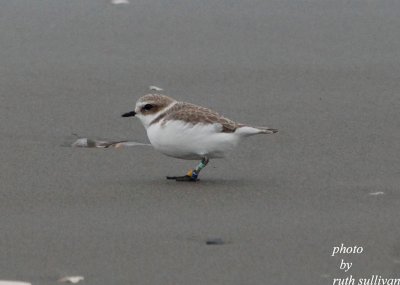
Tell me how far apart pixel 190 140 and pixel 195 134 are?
0.15 feet

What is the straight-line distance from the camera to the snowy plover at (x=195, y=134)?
663 cm

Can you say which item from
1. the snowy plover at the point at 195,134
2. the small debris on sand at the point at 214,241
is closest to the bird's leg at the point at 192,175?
the snowy plover at the point at 195,134

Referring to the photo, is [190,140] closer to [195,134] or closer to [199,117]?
[195,134]

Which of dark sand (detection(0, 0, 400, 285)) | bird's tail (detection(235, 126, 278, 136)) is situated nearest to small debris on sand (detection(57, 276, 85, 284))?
dark sand (detection(0, 0, 400, 285))

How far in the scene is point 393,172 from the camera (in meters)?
6.71

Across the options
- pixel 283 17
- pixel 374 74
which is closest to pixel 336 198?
pixel 374 74

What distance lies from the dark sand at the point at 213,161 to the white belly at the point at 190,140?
0.62ft

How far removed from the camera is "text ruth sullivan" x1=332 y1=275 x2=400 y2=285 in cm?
498

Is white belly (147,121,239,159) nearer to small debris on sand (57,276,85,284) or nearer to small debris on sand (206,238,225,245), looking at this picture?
small debris on sand (206,238,225,245)

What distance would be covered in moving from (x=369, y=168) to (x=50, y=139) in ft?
6.57

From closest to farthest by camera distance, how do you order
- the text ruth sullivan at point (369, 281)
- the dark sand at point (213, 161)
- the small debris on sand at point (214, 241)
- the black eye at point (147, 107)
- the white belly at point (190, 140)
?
the text ruth sullivan at point (369, 281) → the dark sand at point (213, 161) → the small debris on sand at point (214, 241) → the white belly at point (190, 140) → the black eye at point (147, 107)

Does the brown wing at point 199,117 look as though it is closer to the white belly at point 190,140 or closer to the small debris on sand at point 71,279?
the white belly at point 190,140

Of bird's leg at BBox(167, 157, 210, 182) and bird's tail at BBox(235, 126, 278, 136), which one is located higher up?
bird's tail at BBox(235, 126, 278, 136)

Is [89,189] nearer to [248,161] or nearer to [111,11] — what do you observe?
[248,161]
